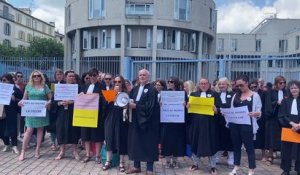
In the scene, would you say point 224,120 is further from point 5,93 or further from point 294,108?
point 5,93

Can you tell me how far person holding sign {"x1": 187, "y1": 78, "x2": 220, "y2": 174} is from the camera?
7.88m

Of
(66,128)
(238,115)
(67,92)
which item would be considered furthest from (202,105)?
(66,128)

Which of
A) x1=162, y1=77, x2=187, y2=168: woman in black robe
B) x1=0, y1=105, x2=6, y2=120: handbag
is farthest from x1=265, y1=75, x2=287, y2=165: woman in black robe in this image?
x1=0, y1=105, x2=6, y2=120: handbag

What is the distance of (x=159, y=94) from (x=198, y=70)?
5141mm

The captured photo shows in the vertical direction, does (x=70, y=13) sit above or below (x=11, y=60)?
above

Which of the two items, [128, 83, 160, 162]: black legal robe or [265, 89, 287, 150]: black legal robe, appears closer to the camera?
[128, 83, 160, 162]: black legal robe

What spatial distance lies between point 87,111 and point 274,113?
4.43m

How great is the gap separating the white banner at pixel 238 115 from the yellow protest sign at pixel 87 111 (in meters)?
2.88

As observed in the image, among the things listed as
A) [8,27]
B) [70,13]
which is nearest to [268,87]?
[70,13]

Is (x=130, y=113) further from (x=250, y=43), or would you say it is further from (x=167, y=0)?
(x=250, y=43)

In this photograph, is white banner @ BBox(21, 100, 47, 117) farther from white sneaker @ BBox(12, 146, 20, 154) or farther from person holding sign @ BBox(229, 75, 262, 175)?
person holding sign @ BBox(229, 75, 262, 175)

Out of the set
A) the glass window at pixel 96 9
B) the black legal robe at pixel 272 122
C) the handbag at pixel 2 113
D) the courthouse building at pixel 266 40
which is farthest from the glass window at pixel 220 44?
the handbag at pixel 2 113

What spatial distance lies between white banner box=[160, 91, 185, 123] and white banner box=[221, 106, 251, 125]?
100cm

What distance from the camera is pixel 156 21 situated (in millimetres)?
34594
